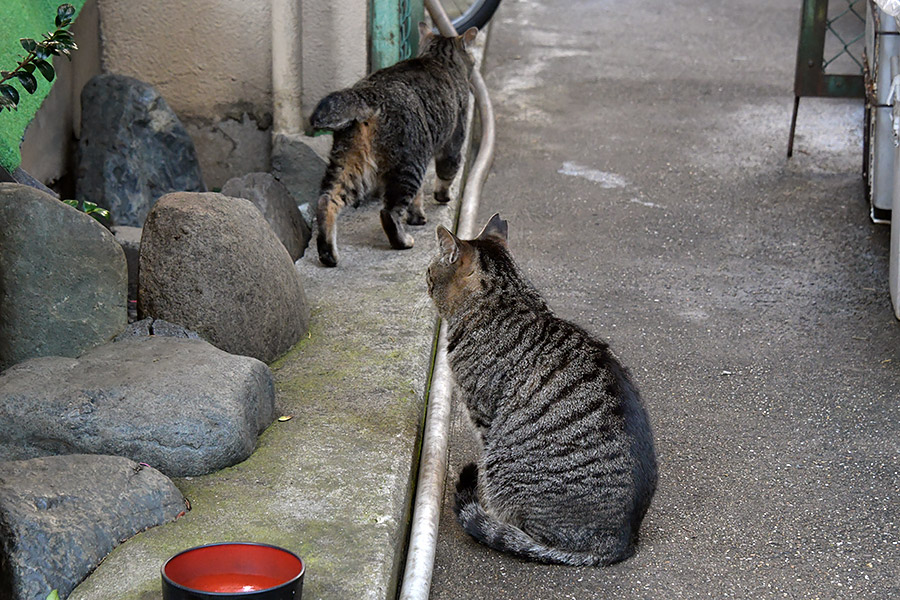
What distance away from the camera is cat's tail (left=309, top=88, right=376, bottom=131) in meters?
4.59

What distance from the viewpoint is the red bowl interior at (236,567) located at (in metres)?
2.40

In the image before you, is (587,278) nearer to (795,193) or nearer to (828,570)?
(795,193)

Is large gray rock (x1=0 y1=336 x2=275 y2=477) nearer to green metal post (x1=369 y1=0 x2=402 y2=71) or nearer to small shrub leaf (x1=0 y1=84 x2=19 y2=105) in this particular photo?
small shrub leaf (x1=0 y1=84 x2=19 y2=105)

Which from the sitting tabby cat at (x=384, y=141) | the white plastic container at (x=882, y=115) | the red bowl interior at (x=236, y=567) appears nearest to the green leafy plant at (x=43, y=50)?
the red bowl interior at (x=236, y=567)

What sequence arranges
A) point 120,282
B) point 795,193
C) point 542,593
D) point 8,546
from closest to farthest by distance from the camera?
1. point 8,546
2. point 542,593
3. point 120,282
4. point 795,193

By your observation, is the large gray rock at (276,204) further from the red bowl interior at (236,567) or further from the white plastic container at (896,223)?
the white plastic container at (896,223)

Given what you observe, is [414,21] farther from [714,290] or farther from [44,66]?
[44,66]

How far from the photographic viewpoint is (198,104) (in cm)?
587

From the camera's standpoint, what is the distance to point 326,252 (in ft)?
15.7

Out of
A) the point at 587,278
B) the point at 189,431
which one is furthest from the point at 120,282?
the point at 587,278

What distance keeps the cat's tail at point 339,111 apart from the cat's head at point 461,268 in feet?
4.50

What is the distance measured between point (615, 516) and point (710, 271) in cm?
260

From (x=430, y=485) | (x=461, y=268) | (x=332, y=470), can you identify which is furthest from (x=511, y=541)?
(x=461, y=268)

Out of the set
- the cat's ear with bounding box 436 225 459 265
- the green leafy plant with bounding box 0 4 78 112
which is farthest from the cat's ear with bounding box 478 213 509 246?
the green leafy plant with bounding box 0 4 78 112
